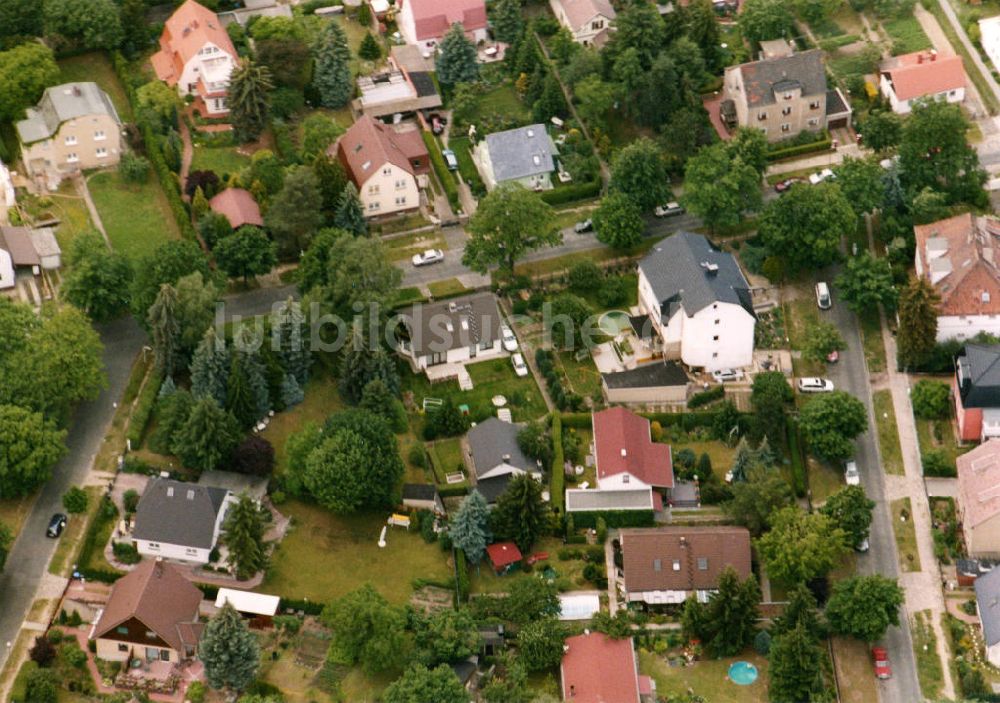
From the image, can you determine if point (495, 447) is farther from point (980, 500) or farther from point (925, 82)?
point (925, 82)

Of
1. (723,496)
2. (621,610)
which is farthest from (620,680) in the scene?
(723,496)

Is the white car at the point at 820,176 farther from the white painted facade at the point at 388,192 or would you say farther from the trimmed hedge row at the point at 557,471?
the trimmed hedge row at the point at 557,471

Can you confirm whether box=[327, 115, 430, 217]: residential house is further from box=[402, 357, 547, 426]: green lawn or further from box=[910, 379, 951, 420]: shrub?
box=[910, 379, 951, 420]: shrub

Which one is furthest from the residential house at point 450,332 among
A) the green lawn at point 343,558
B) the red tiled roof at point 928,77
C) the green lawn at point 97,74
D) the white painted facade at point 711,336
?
the red tiled roof at point 928,77

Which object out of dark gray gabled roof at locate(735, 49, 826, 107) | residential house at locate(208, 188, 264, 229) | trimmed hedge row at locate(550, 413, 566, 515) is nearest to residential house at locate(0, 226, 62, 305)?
residential house at locate(208, 188, 264, 229)

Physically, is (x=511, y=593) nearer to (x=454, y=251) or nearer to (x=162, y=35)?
(x=454, y=251)
